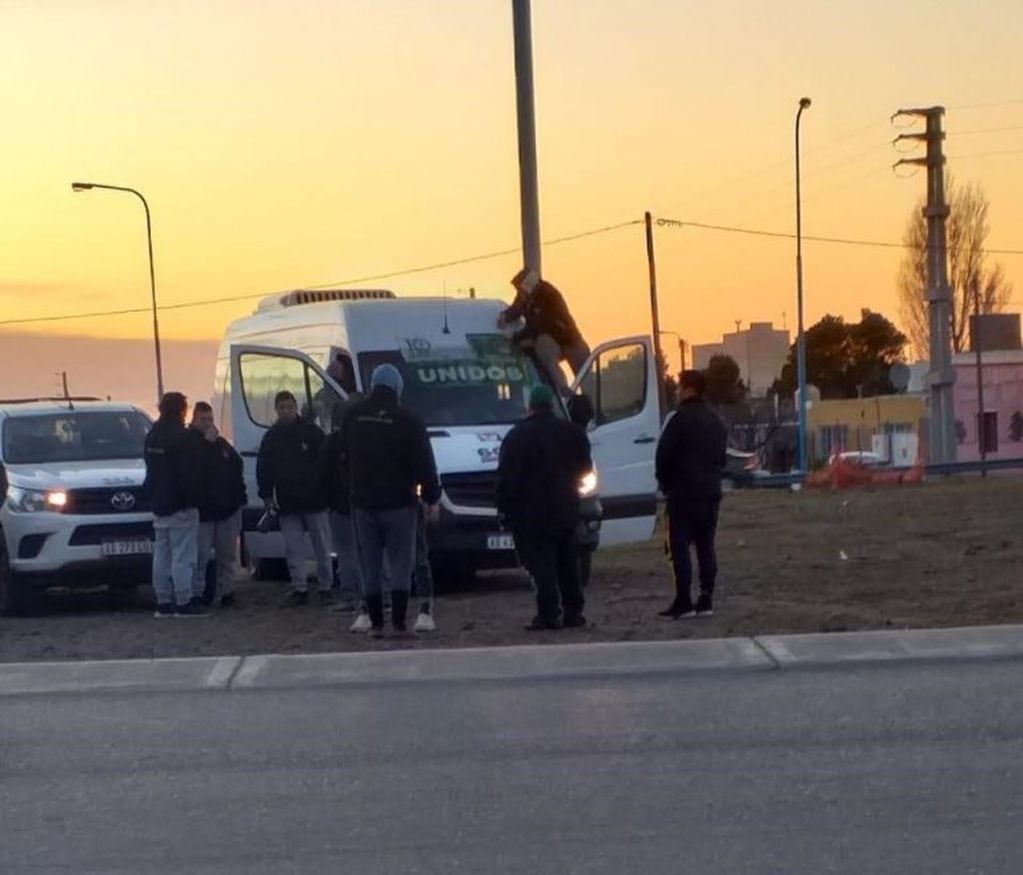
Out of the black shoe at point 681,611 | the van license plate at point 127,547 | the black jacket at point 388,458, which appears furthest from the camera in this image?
the van license plate at point 127,547

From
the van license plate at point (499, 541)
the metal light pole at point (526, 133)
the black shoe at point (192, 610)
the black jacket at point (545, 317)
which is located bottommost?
the black shoe at point (192, 610)

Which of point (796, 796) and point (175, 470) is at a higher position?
point (175, 470)

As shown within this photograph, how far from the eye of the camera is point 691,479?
13.7m

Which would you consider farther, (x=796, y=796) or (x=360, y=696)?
(x=360, y=696)

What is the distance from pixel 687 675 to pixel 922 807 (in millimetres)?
3646

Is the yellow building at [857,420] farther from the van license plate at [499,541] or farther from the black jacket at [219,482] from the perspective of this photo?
the black jacket at [219,482]

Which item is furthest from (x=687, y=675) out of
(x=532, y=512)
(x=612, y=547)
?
(x=612, y=547)

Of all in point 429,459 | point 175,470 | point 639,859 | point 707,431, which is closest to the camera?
point 639,859

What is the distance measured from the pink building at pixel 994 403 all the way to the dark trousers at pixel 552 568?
197 feet

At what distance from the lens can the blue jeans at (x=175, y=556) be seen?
15172mm

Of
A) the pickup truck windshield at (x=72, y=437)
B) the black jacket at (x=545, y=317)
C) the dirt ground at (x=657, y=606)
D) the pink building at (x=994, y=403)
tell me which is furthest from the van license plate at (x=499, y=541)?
the pink building at (x=994, y=403)

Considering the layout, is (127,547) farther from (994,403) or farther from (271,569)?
(994,403)

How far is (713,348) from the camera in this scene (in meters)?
113

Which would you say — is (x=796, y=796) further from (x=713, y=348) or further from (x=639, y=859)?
(x=713, y=348)
